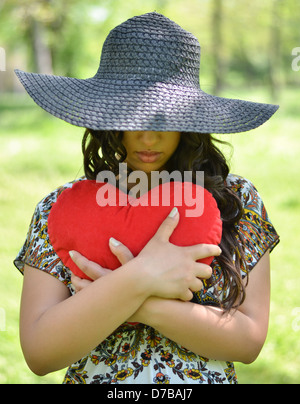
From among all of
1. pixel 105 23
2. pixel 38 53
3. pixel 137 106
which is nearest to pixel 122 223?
pixel 137 106

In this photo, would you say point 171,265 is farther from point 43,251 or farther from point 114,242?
point 43,251

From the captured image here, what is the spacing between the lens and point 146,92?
148 cm

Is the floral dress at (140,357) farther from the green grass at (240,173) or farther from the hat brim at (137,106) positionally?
the green grass at (240,173)

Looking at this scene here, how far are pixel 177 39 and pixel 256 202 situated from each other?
22.1 inches

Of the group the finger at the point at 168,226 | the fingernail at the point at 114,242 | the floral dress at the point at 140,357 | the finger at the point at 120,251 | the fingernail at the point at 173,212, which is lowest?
the floral dress at the point at 140,357

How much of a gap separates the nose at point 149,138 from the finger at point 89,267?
0.36 meters

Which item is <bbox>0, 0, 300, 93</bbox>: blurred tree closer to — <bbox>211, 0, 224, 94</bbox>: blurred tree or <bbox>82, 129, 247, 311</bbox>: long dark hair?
<bbox>211, 0, 224, 94</bbox>: blurred tree

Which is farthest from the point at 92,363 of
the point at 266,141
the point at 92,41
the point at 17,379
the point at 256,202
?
the point at 92,41

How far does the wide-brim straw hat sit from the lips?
158mm

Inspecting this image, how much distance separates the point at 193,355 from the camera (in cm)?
152

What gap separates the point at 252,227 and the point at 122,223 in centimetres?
45

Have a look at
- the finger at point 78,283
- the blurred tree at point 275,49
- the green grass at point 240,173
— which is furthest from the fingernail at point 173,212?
the blurred tree at point 275,49

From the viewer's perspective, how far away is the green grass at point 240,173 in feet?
10.9

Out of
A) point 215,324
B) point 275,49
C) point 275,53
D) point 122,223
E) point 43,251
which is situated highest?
point 275,49
